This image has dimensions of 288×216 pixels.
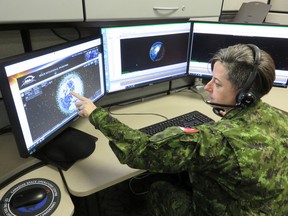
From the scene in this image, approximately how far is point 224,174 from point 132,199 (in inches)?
41.3

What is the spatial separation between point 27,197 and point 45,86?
357mm

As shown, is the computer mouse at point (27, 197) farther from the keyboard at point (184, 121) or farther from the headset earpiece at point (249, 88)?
the headset earpiece at point (249, 88)

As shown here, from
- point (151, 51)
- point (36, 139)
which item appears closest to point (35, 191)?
point (36, 139)

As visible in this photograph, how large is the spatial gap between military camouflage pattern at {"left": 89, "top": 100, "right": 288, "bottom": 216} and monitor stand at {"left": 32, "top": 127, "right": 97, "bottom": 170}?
0.21 m

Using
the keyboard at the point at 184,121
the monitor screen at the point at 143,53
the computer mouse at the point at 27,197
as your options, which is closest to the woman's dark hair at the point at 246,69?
the keyboard at the point at 184,121

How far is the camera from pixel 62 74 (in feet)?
2.94

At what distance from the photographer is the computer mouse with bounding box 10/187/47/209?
0.76 meters

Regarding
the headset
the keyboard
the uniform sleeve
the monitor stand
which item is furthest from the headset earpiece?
the monitor stand

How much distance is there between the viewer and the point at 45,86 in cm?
83

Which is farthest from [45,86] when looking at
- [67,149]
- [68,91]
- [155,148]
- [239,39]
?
[239,39]

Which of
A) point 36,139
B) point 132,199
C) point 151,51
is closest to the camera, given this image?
point 36,139

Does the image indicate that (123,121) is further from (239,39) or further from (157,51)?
(239,39)

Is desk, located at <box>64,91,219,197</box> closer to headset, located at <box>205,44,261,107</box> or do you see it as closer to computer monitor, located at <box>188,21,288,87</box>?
computer monitor, located at <box>188,21,288,87</box>

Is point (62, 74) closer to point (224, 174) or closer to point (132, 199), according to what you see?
point (224, 174)
